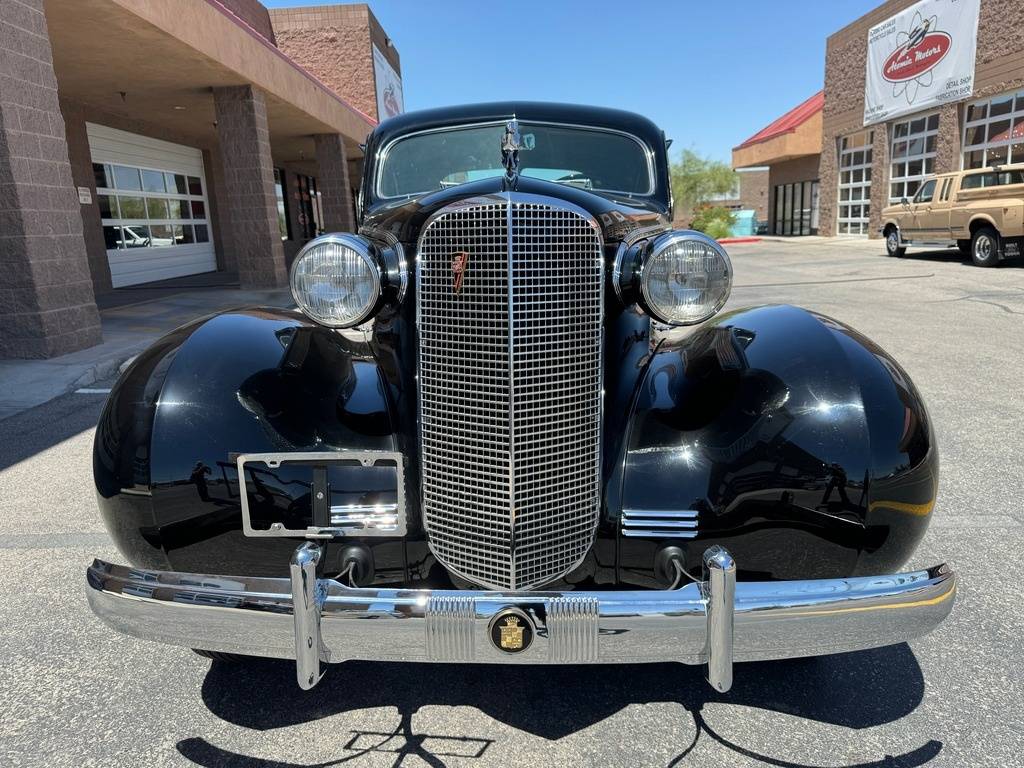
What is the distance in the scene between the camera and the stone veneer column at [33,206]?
6383mm

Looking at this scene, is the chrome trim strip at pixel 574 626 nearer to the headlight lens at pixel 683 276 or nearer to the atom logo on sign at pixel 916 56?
the headlight lens at pixel 683 276

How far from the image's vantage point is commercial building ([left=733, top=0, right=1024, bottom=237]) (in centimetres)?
1818

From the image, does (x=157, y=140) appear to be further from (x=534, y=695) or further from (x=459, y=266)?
(x=534, y=695)

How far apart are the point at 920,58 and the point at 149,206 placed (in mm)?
22174

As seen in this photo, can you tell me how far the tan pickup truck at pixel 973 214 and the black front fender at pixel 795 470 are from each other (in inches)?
578

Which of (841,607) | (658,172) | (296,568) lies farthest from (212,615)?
(658,172)

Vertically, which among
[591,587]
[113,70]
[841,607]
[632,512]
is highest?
[113,70]

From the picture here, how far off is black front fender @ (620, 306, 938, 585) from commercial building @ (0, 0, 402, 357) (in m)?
7.07

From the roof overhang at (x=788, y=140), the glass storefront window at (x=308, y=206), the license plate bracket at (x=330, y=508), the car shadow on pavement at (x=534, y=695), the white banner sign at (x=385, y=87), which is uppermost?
the white banner sign at (x=385, y=87)

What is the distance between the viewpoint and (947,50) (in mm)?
19766

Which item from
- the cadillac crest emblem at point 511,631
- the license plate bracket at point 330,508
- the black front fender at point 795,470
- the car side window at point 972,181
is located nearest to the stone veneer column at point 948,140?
the car side window at point 972,181

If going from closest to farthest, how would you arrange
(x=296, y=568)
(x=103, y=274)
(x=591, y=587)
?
(x=296, y=568), (x=591, y=587), (x=103, y=274)

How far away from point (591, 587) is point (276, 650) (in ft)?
2.84

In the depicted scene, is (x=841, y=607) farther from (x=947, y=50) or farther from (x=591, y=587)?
(x=947, y=50)
